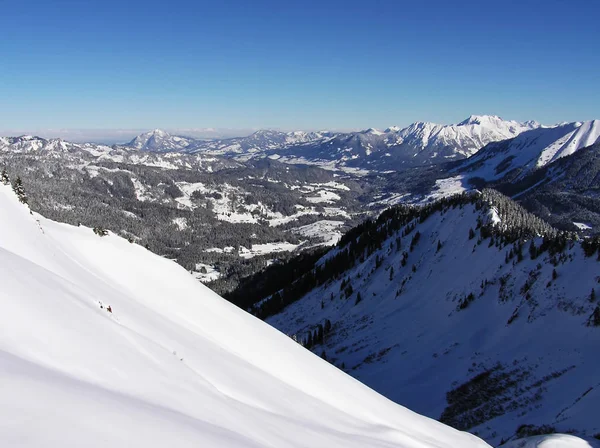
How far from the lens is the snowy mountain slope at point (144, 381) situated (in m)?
6.70

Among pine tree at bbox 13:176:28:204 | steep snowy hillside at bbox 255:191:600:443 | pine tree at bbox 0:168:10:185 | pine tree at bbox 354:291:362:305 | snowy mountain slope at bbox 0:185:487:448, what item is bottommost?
pine tree at bbox 354:291:362:305

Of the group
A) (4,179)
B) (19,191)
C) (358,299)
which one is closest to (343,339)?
(358,299)

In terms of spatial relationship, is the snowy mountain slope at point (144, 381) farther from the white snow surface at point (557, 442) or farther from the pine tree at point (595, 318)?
the pine tree at point (595, 318)

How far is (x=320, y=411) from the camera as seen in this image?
18203mm

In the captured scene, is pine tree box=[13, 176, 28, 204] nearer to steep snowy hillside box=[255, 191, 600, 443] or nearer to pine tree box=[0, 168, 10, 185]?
pine tree box=[0, 168, 10, 185]

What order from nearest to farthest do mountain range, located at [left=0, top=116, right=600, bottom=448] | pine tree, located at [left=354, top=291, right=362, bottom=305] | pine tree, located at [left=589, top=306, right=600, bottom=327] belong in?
mountain range, located at [left=0, top=116, right=600, bottom=448] → pine tree, located at [left=589, top=306, right=600, bottom=327] → pine tree, located at [left=354, top=291, right=362, bottom=305]

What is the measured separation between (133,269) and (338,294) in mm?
83377

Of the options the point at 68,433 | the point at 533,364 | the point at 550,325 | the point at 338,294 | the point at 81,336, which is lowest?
the point at 338,294

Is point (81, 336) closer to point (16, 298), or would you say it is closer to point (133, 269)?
point (16, 298)

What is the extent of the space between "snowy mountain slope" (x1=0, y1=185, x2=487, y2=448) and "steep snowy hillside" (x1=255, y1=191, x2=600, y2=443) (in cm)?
2075

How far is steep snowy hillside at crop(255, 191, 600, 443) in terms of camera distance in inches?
1732

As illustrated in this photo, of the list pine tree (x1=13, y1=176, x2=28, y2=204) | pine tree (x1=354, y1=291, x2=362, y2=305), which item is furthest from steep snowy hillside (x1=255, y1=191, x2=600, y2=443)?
pine tree (x1=13, y1=176, x2=28, y2=204)

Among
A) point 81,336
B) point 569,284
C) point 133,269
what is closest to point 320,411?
point 81,336

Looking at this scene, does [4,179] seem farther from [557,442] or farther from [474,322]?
[474,322]
